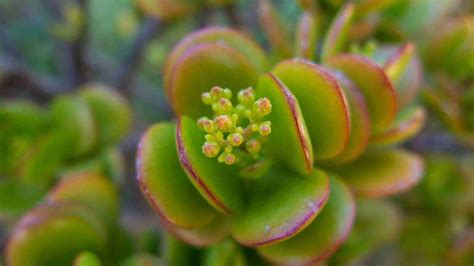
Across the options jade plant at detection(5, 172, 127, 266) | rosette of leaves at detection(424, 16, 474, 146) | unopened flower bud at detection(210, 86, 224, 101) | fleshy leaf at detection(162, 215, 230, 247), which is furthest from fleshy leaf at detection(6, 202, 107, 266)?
rosette of leaves at detection(424, 16, 474, 146)

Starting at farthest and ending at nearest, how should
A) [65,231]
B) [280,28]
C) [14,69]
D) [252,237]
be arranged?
[14,69], [280,28], [65,231], [252,237]

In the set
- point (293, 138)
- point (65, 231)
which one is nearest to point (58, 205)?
point (65, 231)

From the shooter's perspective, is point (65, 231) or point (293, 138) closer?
point (293, 138)

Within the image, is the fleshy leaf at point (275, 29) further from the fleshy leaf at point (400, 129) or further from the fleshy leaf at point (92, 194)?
the fleshy leaf at point (92, 194)

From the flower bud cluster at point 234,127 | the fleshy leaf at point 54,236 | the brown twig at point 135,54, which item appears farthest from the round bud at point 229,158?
the brown twig at point 135,54

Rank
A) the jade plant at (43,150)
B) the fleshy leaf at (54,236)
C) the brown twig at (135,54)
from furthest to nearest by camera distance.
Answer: the brown twig at (135,54), the jade plant at (43,150), the fleshy leaf at (54,236)

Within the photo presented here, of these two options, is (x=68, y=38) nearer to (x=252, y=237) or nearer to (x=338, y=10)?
(x=338, y=10)

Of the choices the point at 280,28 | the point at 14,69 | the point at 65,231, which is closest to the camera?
the point at 65,231

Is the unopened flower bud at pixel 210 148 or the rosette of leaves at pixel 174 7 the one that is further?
the rosette of leaves at pixel 174 7
